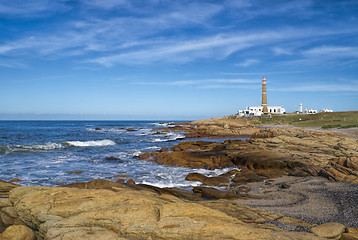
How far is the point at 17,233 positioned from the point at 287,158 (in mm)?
16426

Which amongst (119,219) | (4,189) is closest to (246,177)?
(119,219)

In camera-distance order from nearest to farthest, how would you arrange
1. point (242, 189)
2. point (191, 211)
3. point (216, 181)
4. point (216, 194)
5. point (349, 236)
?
1. point (349, 236)
2. point (191, 211)
3. point (216, 194)
4. point (242, 189)
5. point (216, 181)

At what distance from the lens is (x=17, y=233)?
18.9 ft

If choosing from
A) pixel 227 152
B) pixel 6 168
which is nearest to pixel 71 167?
pixel 6 168

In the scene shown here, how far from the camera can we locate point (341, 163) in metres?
15.3

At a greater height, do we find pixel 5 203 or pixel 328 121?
pixel 328 121

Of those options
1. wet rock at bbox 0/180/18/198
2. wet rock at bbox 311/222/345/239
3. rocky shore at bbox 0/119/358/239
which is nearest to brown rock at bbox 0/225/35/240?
rocky shore at bbox 0/119/358/239

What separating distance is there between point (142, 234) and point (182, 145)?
2606 centimetres

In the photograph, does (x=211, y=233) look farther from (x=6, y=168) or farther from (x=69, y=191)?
(x=6, y=168)

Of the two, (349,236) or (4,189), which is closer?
(349,236)

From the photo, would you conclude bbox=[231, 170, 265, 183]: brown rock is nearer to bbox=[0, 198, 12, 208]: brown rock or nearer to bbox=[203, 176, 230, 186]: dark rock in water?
bbox=[203, 176, 230, 186]: dark rock in water

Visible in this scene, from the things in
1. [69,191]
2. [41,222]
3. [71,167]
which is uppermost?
[69,191]

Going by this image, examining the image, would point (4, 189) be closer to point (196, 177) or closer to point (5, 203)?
point (5, 203)

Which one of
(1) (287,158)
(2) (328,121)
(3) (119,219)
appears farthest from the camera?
(2) (328,121)
